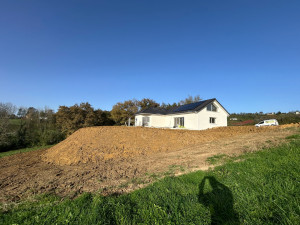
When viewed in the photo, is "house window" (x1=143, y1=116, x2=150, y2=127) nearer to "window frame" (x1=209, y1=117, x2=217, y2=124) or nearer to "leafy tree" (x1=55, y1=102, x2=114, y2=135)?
"leafy tree" (x1=55, y1=102, x2=114, y2=135)

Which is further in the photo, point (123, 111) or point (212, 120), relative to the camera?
point (123, 111)

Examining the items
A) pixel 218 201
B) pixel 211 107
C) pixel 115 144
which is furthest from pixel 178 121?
pixel 218 201

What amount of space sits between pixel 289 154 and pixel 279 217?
288cm

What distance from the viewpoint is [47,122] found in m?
23.3

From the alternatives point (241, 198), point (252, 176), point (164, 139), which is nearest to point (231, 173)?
point (252, 176)

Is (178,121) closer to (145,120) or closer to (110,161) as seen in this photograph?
(145,120)

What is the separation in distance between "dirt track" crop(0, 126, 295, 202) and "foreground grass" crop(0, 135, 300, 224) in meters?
0.86

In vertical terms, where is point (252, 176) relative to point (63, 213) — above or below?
above

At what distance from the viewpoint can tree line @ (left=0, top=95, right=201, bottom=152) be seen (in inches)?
675

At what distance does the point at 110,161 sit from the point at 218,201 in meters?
5.84

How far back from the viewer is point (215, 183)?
11.1 ft

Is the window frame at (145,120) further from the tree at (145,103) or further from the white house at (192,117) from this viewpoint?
the tree at (145,103)

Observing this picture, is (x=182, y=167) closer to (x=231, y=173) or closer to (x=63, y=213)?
(x=231, y=173)

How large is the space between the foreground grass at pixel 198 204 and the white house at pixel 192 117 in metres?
15.9
